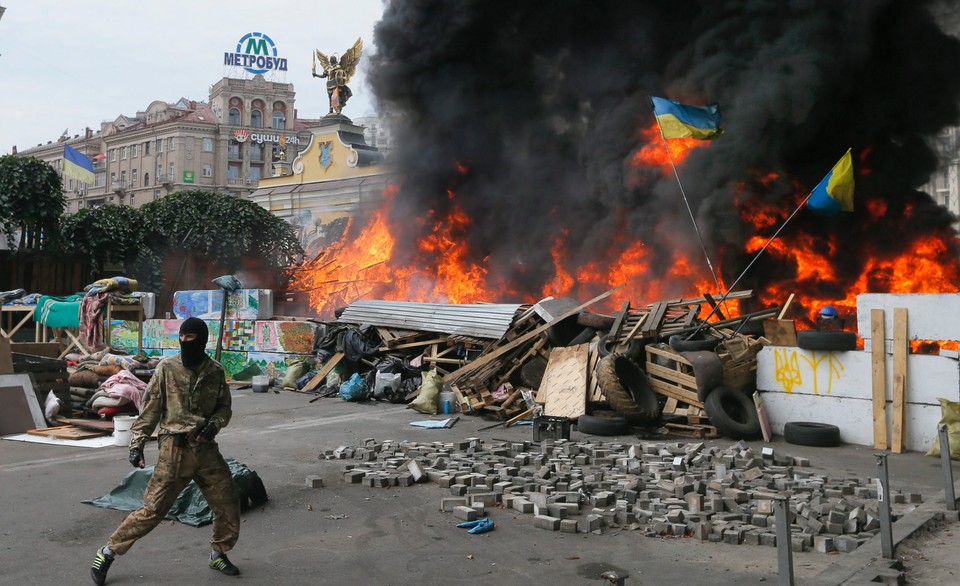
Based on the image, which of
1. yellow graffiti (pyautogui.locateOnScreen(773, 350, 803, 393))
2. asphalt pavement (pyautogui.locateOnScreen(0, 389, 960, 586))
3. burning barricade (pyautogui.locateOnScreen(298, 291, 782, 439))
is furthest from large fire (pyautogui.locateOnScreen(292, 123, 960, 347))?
asphalt pavement (pyautogui.locateOnScreen(0, 389, 960, 586))

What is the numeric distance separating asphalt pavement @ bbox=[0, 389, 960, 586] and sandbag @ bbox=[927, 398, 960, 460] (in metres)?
0.43

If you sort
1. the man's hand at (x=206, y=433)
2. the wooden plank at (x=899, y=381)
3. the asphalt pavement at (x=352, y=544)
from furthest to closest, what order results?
the wooden plank at (x=899, y=381)
the asphalt pavement at (x=352, y=544)
the man's hand at (x=206, y=433)

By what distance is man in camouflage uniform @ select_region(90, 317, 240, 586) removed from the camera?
4.98 m

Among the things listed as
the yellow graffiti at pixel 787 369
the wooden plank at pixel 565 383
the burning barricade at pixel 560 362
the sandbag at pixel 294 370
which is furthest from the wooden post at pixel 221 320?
the yellow graffiti at pixel 787 369

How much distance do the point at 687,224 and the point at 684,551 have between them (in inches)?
534

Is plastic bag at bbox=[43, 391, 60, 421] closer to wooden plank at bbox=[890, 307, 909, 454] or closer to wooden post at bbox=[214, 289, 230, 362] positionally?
wooden post at bbox=[214, 289, 230, 362]

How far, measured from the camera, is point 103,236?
26766 millimetres

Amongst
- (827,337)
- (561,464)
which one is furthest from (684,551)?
(827,337)

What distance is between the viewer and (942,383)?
943cm

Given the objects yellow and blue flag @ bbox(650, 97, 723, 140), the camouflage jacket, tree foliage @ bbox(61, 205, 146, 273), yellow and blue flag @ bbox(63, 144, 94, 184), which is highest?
yellow and blue flag @ bbox(63, 144, 94, 184)

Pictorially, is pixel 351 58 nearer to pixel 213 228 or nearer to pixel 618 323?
pixel 213 228

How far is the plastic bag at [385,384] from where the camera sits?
14.3 metres

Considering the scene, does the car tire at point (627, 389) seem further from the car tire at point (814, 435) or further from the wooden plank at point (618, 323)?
the car tire at point (814, 435)

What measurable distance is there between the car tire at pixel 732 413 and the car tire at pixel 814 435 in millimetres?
536
